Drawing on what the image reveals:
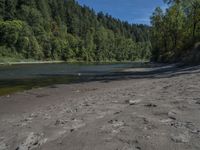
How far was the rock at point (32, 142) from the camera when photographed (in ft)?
21.8

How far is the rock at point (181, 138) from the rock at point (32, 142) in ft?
9.59

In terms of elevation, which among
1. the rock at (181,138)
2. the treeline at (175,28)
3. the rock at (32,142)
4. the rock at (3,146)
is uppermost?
the treeline at (175,28)

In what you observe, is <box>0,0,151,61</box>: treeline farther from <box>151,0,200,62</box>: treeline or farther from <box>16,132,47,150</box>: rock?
<box>16,132,47,150</box>: rock

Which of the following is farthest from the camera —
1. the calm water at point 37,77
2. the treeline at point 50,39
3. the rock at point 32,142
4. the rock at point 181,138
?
the treeline at point 50,39

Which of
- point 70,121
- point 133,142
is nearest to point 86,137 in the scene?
point 133,142

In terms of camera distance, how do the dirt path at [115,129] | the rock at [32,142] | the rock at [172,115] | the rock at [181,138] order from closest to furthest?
the rock at [181,138] < the dirt path at [115,129] < the rock at [32,142] < the rock at [172,115]

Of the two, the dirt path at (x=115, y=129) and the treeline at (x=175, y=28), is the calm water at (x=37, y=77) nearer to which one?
the dirt path at (x=115, y=129)

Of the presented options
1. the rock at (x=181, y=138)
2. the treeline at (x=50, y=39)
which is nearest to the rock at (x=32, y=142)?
the rock at (x=181, y=138)

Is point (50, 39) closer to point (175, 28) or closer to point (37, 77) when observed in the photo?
point (175, 28)

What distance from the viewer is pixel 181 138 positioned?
606 centimetres

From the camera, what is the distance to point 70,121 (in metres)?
8.67

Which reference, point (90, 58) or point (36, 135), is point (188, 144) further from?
point (90, 58)

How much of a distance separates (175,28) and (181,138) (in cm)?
7367

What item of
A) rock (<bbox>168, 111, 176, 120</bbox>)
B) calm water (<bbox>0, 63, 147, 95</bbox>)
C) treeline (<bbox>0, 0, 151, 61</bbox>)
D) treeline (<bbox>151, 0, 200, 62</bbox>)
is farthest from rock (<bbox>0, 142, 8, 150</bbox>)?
treeline (<bbox>0, 0, 151, 61</bbox>)
